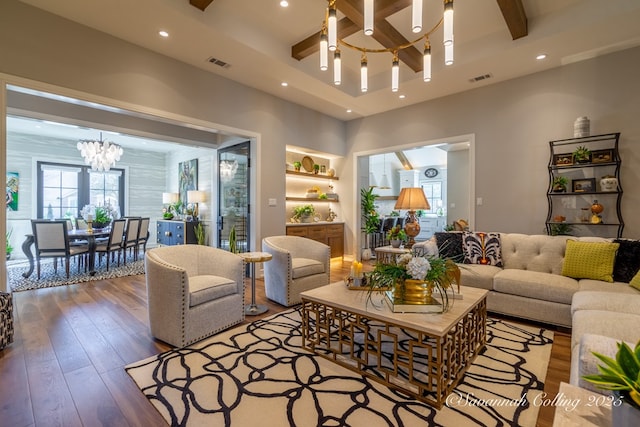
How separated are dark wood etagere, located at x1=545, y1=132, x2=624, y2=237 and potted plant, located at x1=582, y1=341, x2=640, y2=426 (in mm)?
3925

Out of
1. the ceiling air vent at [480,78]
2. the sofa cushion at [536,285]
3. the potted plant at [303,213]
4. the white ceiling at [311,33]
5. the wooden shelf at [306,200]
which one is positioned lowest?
the sofa cushion at [536,285]

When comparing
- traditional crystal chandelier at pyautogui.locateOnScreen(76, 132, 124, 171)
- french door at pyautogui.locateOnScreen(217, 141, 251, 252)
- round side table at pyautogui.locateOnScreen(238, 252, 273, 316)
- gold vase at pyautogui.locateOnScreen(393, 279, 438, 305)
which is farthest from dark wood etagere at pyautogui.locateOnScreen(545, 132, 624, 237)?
traditional crystal chandelier at pyautogui.locateOnScreen(76, 132, 124, 171)

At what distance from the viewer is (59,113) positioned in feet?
14.0

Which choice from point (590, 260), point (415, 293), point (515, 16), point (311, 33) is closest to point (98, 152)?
point (311, 33)

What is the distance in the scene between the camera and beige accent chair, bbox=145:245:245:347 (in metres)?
2.44

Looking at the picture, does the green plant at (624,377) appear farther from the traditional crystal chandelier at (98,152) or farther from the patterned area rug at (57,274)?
the traditional crystal chandelier at (98,152)

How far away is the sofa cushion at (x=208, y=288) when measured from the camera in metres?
2.53

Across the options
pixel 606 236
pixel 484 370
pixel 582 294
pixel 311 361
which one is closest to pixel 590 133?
pixel 606 236

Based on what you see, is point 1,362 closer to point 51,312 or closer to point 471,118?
point 51,312

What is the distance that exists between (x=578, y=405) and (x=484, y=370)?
136 centimetres

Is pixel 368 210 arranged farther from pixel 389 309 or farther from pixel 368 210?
pixel 389 309

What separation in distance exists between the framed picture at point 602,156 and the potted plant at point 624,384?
157 inches

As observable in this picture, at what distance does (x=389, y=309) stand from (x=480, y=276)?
1.77m

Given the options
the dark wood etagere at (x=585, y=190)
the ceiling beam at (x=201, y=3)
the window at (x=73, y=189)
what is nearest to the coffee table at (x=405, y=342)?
the dark wood etagere at (x=585, y=190)
